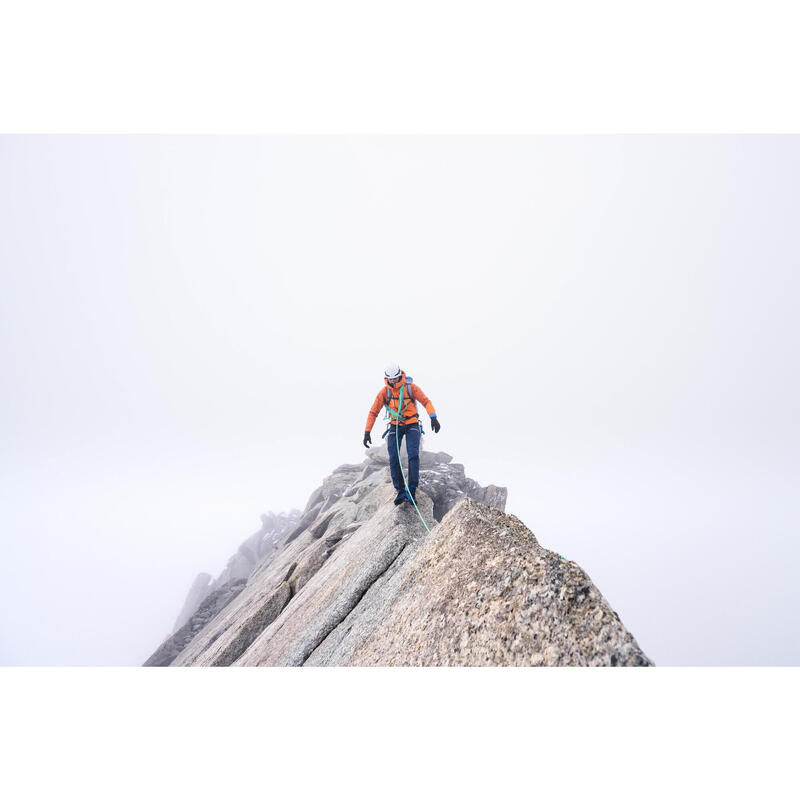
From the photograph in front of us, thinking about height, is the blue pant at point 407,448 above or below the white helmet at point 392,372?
below

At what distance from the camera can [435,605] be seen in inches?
279

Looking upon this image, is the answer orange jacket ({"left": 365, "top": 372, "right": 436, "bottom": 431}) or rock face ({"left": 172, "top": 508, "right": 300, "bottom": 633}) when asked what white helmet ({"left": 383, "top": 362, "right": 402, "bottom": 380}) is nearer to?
orange jacket ({"left": 365, "top": 372, "right": 436, "bottom": 431})

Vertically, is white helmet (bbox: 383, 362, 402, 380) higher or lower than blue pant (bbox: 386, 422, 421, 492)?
higher

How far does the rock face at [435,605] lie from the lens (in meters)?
5.18

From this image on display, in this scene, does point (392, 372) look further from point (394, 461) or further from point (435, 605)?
point (435, 605)

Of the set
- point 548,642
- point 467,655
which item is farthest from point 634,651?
point 467,655

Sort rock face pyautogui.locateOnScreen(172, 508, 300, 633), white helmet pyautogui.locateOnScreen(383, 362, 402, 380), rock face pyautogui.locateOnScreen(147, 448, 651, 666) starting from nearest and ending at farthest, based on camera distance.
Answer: rock face pyautogui.locateOnScreen(147, 448, 651, 666)
white helmet pyautogui.locateOnScreen(383, 362, 402, 380)
rock face pyautogui.locateOnScreen(172, 508, 300, 633)

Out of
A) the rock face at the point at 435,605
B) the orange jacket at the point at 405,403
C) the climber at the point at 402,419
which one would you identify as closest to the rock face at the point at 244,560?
the rock face at the point at 435,605

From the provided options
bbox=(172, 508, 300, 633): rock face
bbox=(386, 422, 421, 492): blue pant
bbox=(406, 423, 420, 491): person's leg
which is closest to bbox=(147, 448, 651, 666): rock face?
bbox=(386, 422, 421, 492): blue pant

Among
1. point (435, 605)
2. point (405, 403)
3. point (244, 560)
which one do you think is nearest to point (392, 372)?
point (405, 403)

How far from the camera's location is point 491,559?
6980 millimetres

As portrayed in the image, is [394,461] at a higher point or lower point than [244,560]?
lower

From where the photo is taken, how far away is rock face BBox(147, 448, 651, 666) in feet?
17.0

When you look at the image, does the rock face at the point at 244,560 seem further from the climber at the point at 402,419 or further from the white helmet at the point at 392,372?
the white helmet at the point at 392,372
